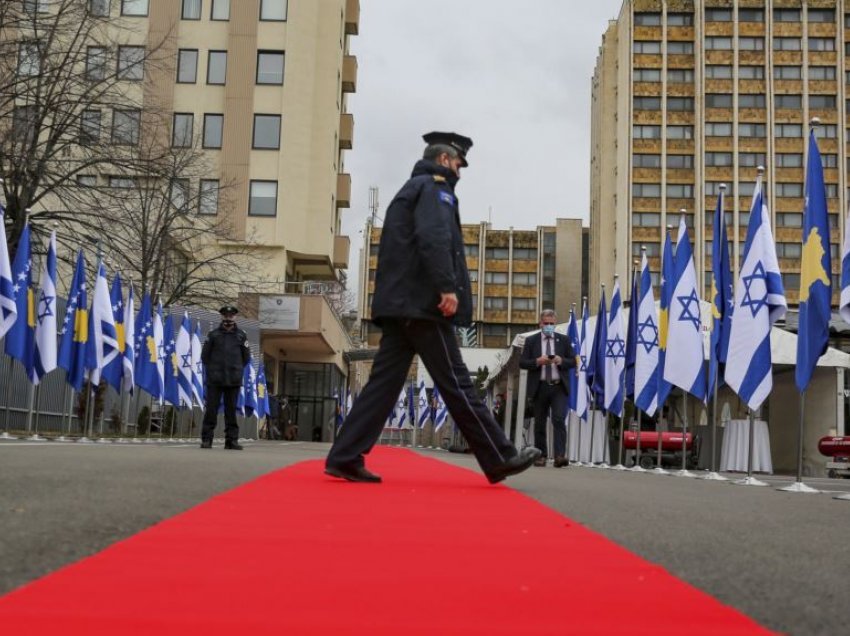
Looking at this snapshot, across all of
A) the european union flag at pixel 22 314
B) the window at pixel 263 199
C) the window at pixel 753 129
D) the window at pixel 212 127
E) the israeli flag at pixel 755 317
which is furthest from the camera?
the window at pixel 753 129

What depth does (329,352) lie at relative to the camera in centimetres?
5441

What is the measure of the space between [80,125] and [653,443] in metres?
15.2

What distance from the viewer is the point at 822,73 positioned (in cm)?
8725

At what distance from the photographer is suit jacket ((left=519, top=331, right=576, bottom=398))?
1490 centimetres

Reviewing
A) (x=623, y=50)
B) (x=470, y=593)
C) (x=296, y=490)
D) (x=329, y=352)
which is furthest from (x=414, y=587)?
(x=623, y=50)

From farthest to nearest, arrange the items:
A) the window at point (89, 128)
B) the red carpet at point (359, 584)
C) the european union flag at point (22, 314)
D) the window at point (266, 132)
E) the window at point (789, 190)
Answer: the window at point (789, 190) < the window at point (266, 132) < the window at point (89, 128) < the european union flag at point (22, 314) < the red carpet at point (359, 584)

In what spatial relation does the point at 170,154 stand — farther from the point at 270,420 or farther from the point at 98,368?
the point at 270,420

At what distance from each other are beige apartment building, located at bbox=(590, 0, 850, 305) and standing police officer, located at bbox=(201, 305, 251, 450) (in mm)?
73192

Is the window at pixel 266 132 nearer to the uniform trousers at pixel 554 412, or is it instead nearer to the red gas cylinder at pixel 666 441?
the red gas cylinder at pixel 666 441

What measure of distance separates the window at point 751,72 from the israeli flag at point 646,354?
247 ft

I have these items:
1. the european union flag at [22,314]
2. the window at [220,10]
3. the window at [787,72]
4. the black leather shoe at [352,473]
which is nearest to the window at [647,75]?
the window at [787,72]

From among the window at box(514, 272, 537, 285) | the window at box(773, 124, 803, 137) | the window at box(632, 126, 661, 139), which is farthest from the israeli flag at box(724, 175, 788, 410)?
the window at box(514, 272, 537, 285)

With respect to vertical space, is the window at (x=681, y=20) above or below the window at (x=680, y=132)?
above

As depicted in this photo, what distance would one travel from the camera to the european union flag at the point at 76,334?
2034 centimetres
